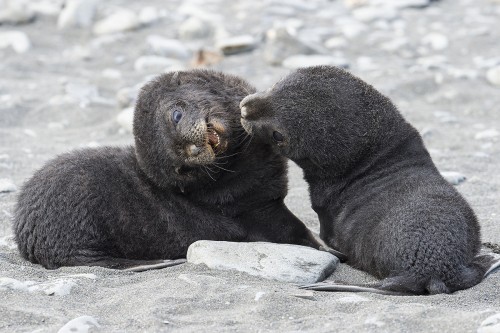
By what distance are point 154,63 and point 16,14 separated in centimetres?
291

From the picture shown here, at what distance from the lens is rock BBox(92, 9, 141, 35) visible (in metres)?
13.3

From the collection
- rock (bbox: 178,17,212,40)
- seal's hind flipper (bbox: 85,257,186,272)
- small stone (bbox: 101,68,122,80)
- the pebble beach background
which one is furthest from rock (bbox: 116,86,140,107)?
seal's hind flipper (bbox: 85,257,186,272)

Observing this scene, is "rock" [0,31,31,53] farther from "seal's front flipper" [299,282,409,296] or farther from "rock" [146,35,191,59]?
"seal's front flipper" [299,282,409,296]

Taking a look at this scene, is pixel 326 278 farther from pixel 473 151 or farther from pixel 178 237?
pixel 473 151

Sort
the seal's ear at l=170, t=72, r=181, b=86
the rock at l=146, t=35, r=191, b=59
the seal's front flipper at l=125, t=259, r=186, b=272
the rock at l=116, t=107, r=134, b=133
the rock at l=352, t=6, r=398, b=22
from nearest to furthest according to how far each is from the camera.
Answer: the seal's front flipper at l=125, t=259, r=186, b=272
the seal's ear at l=170, t=72, r=181, b=86
the rock at l=116, t=107, r=134, b=133
the rock at l=146, t=35, r=191, b=59
the rock at l=352, t=6, r=398, b=22

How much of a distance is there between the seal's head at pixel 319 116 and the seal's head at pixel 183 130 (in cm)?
21

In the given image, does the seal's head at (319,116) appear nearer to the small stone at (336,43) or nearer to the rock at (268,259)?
the rock at (268,259)

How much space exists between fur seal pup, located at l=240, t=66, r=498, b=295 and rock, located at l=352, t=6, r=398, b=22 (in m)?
8.10

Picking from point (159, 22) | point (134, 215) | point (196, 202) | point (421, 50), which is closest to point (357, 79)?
point (196, 202)

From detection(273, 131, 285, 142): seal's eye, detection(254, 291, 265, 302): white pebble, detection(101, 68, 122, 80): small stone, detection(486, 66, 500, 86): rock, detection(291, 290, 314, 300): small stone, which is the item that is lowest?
detection(291, 290, 314, 300): small stone

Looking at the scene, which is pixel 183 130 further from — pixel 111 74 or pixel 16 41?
pixel 16 41

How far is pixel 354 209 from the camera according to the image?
18.5 ft

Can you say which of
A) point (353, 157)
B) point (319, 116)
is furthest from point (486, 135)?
point (319, 116)

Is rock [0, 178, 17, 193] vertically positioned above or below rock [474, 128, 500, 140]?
above
